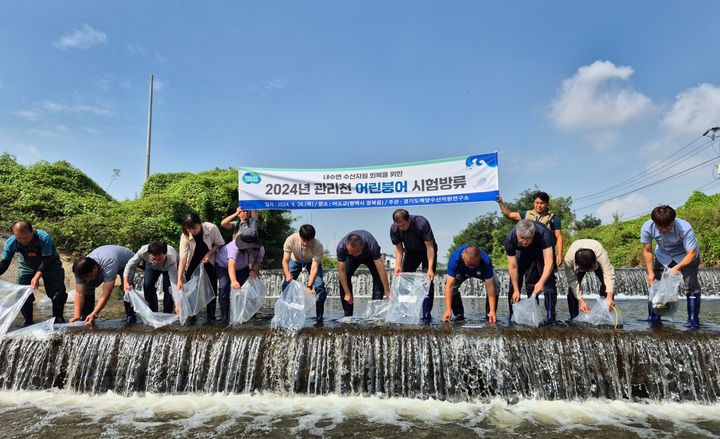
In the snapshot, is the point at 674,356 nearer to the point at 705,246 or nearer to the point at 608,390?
the point at 608,390

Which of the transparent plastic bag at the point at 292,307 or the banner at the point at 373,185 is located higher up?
the banner at the point at 373,185

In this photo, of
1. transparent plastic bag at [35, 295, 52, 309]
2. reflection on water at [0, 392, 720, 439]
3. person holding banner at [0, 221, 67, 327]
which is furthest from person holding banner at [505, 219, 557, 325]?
transparent plastic bag at [35, 295, 52, 309]

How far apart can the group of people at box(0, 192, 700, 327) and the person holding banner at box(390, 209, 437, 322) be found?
0.5 inches

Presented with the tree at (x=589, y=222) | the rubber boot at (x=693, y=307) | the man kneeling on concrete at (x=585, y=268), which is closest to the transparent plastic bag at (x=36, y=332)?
the man kneeling on concrete at (x=585, y=268)

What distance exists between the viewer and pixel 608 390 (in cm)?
443

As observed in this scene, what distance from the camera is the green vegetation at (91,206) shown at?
537 inches

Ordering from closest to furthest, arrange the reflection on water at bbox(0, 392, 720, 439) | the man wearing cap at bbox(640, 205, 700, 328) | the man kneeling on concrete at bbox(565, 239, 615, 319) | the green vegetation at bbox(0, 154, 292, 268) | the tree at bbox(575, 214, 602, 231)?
the reflection on water at bbox(0, 392, 720, 439) → the man wearing cap at bbox(640, 205, 700, 328) → the man kneeling on concrete at bbox(565, 239, 615, 319) → the green vegetation at bbox(0, 154, 292, 268) → the tree at bbox(575, 214, 602, 231)

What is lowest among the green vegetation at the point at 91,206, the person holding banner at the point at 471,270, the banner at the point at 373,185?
the person holding banner at the point at 471,270

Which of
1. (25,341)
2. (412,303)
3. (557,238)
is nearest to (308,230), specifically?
(412,303)

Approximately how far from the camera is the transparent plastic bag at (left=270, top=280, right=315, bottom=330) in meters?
5.20

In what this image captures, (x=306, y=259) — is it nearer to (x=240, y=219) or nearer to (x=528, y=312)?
(x=240, y=219)

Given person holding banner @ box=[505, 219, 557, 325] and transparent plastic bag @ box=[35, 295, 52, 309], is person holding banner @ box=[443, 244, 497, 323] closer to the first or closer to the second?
person holding banner @ box=[505, 219, 557, 325]

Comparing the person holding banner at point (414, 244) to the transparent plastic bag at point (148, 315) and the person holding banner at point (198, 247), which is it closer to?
the person holding banner at point (198, 247)

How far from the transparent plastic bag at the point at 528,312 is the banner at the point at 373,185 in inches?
65.5
